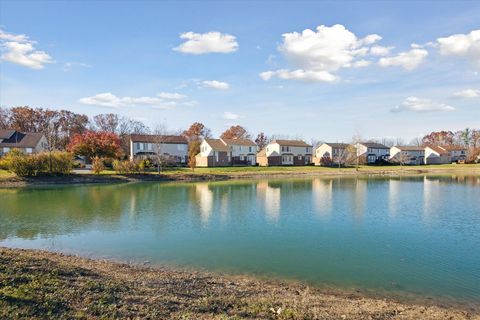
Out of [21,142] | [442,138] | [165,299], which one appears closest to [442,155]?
[442,138]

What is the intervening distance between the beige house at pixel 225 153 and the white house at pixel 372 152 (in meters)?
30.9

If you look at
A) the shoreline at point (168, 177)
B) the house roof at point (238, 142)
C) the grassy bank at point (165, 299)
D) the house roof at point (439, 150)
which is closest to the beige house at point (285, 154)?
the house roof at point (238, 142)

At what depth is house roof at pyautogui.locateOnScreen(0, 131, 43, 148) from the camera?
6203 centimetres

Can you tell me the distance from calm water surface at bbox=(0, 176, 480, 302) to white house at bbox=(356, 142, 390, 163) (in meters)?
59.3

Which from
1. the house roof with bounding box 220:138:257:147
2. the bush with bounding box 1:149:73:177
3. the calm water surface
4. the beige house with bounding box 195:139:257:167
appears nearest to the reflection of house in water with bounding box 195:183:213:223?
the calm water surface

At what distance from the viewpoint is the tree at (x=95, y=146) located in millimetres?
55281

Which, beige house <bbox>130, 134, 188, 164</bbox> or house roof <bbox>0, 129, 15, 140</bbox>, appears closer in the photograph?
house roof <bbox>0, 129, 15, 140</bbox>

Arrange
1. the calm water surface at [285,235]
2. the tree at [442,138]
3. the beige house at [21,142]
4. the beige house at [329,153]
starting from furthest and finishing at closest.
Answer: the tree at [442,138], the beige house at [329,153], the beige house at [21,142], the calm water surface at [285,235]

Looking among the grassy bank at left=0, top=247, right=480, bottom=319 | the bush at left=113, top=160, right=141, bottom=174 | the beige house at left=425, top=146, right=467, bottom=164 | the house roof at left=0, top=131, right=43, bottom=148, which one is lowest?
the grassy bank at left=0, top=247, right=480, bottom=319

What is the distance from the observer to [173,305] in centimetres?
742

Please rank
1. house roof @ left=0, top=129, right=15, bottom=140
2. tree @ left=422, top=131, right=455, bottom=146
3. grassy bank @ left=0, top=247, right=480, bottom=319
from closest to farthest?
grassy bank @ left=0, top=247, right=480, bottom=319
house roof @ left=0, top=129, right=15, bottom=140
tree @ left=422, top=131, right=455, bottom=146

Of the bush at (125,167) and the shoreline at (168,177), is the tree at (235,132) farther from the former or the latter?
the bush at (125,167)

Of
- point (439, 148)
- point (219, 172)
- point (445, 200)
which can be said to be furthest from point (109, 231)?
point (439, 148)

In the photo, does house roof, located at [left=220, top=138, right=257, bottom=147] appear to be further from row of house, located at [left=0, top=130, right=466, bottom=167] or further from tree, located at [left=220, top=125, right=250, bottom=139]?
tree, located at [left=220, top=125, right=250, bottom=139]
